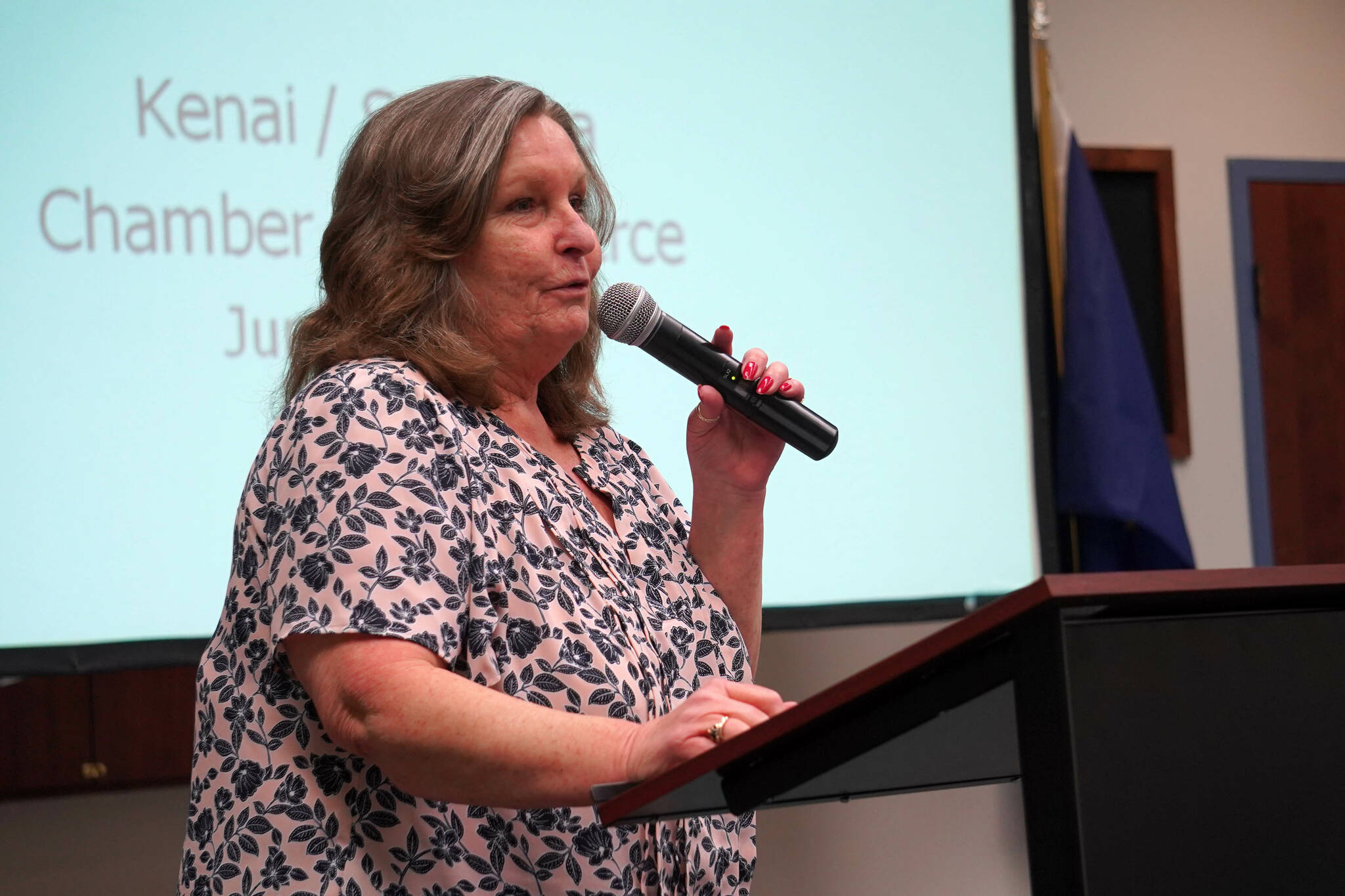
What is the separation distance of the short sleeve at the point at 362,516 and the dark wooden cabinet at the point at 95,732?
1432mm

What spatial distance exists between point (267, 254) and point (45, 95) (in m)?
0.44

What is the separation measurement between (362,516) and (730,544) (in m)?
0.53

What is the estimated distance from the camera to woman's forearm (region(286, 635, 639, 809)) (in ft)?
3.00

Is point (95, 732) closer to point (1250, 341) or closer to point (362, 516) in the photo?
point (362, 516)

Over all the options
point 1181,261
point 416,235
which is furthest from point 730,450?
point 1181,261

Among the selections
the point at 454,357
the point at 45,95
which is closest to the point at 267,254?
the point at 45,95

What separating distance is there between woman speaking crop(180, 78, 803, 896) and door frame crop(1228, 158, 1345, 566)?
2.32 meters

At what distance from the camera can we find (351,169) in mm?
1334

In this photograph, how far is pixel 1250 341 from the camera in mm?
3359

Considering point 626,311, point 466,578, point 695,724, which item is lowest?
point 695,724

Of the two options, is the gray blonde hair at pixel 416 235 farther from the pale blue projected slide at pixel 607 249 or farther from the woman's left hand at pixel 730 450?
the pale blue projected slide at pixel 607 249

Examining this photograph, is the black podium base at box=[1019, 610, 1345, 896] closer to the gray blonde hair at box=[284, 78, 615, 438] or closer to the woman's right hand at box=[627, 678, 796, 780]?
the woman's right hand at box=[627, 678, 796, 780]

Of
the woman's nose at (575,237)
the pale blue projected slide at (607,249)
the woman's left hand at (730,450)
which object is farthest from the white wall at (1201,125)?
the woman's nose at (575,237)

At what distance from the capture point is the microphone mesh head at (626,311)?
1.38m
